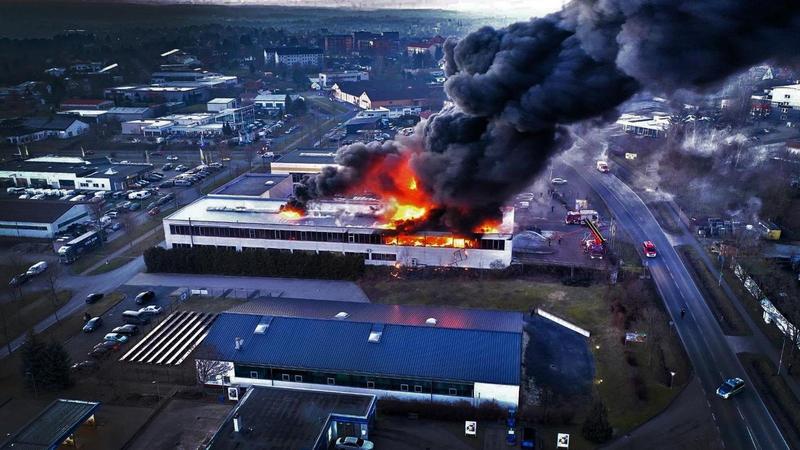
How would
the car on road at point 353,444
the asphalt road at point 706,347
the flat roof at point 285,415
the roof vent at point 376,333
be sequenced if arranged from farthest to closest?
the roof vent at point 376,333, the asphalt road at point 706,347, the car on road at point 353,444, the flat roof at point 285,415

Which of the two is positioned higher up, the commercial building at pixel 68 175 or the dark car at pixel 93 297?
the commercial building at pixel 68 175

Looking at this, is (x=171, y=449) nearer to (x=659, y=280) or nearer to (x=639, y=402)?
(x=639, y=402)

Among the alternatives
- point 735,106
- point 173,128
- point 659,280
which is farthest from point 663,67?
point 173,128

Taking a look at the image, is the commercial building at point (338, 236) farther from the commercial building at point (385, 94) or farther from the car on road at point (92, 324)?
the commercial building at point (385, 94)

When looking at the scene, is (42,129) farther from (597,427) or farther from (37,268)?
(597,427)

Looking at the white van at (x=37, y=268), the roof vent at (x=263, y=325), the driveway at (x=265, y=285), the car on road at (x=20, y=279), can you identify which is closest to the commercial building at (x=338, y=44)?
the white van at (x=37, y=268)

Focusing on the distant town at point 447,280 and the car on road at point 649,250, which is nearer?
the distant town at point 447,280

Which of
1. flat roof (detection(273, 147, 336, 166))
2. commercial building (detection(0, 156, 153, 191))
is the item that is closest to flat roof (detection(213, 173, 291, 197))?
flat roof (detection(273, 147, 336, 166))

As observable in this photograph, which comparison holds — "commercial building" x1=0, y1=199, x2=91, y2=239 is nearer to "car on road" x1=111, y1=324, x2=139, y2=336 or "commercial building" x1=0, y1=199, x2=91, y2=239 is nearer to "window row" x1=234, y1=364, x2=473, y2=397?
"car on road" x1=111, y1=324, x2=139, y2=336
